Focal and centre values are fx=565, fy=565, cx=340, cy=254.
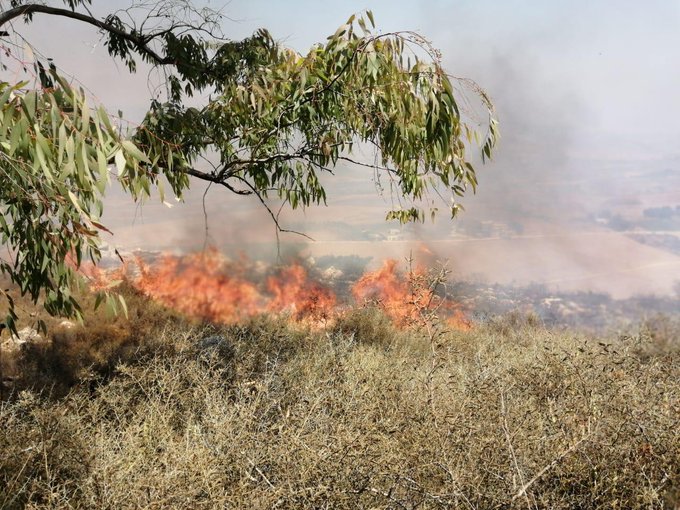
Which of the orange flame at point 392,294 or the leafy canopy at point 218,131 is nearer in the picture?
the leafy canopy at point 218,131

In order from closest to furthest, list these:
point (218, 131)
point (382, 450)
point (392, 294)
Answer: point (382, 450) < point (218, 131) < point (392, 294)

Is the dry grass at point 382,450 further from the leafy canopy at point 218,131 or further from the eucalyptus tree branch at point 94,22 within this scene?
the eucalyptus tree branch at point 94,22

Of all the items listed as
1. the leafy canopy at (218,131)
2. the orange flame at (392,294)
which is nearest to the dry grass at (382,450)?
the leafy canopy at (218,131)

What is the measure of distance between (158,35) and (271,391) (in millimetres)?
4293

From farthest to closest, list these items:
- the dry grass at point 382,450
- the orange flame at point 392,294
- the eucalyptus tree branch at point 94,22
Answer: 1. the orange flame at point 392,294
2. the eucalyptus tree branch at point 94,22
3. the dry grass at point 382,450

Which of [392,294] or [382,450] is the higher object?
[382,450]

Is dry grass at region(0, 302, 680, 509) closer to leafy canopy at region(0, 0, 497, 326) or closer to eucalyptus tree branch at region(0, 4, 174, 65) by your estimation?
leafy canopy at region(0, 0, 497, 326)

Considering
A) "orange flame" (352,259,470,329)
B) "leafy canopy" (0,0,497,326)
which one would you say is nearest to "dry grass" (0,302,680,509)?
"leafy canopy" (0,0,497,326)

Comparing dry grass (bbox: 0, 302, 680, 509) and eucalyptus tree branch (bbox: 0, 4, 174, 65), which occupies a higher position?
eucalyptus tree branch (bbox: 0, 4, 174, 65)

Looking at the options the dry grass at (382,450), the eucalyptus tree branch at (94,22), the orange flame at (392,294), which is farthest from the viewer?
the orange flame at (392,294)

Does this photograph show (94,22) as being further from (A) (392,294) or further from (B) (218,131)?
(A) (392,294)

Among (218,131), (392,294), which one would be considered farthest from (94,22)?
(392,294)

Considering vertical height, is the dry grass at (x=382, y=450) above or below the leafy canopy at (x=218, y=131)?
below

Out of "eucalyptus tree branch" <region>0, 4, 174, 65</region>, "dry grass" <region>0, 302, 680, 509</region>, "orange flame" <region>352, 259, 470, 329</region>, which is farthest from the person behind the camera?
"orange flame" <region>352, 259, 470, 329</region>
